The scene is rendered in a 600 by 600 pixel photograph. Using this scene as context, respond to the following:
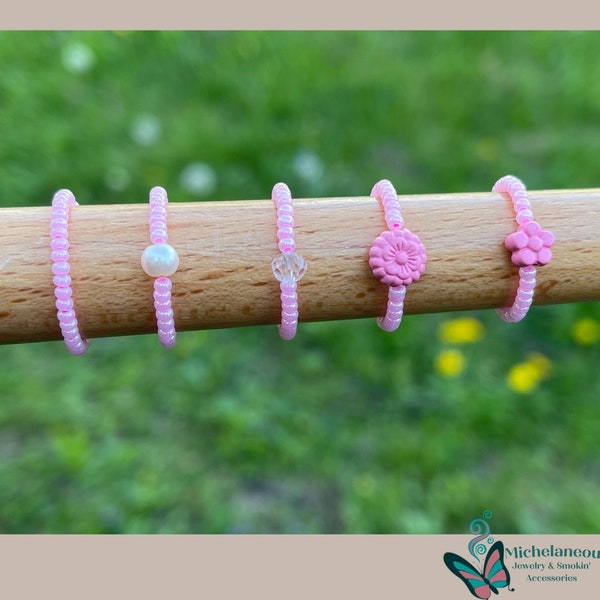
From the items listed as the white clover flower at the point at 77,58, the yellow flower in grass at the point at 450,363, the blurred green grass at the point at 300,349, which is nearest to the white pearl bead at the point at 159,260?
the blurred green grass at the point at 300,349

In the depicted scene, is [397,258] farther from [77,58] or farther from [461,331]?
[77,58]

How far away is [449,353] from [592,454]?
346 mm

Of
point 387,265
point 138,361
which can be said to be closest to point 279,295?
point 387,265

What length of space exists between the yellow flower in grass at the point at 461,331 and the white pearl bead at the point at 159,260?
2.74ft

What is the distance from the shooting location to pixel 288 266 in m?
0.56

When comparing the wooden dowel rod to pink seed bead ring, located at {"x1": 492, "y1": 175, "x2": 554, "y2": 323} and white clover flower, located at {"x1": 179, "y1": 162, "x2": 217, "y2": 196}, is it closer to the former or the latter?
pink seed bead ring, located at {"x1": 492, "y1": 175, "x2": 554, "y2": 323}

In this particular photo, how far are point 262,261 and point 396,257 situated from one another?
129mm

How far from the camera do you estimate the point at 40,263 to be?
55 cm

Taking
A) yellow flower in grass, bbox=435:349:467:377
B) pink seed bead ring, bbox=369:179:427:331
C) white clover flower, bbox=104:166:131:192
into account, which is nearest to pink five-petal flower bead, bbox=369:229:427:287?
pink seed bead ring, bbox=369:179:427:331

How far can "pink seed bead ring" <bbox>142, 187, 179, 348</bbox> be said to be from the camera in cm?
54

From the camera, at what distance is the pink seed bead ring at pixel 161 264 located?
0.54m

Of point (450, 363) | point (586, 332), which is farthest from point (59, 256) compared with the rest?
point (586, 332)

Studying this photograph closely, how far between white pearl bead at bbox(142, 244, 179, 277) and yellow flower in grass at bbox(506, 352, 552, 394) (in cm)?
89
